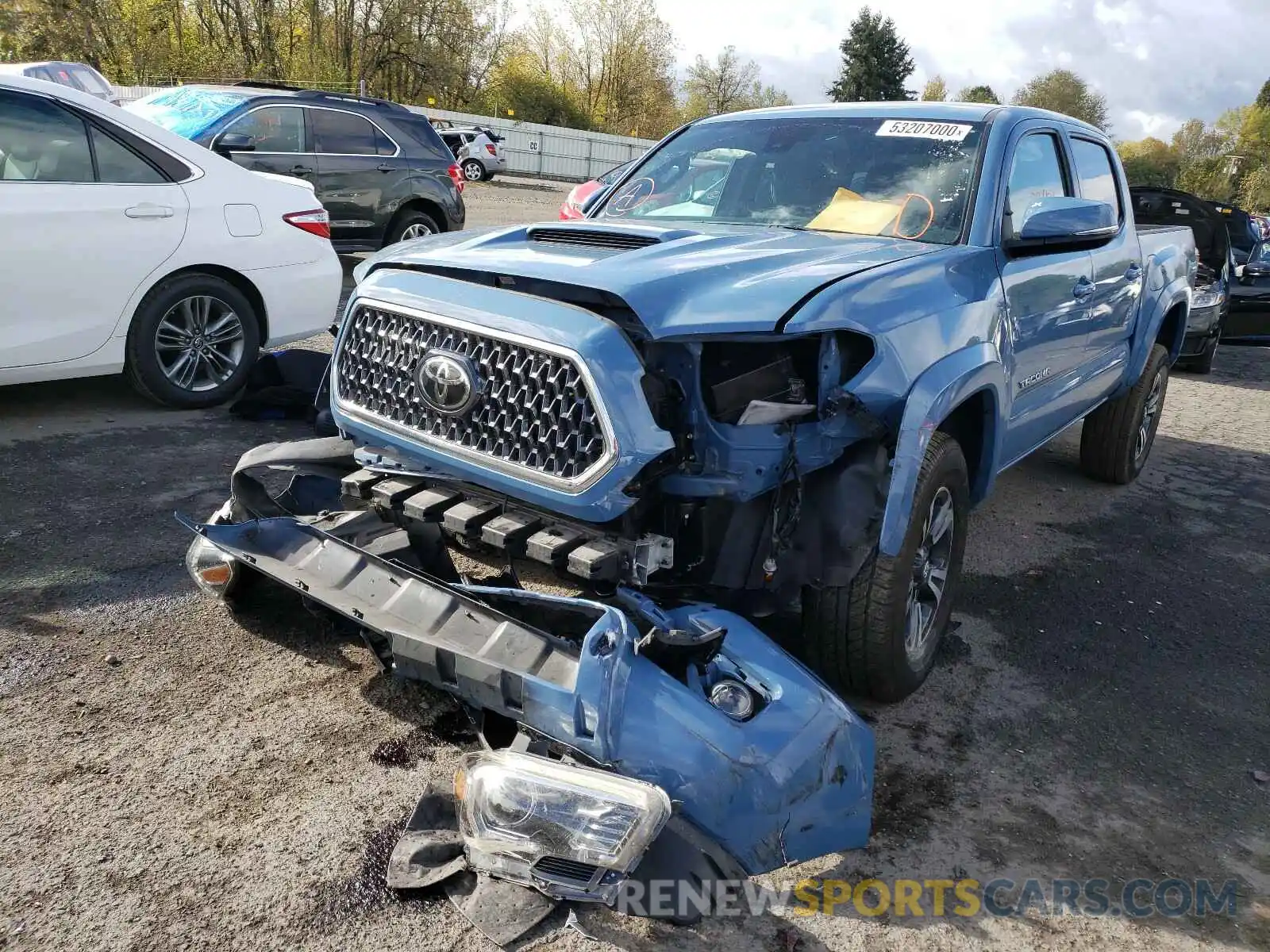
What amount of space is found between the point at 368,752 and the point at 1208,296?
10.1m

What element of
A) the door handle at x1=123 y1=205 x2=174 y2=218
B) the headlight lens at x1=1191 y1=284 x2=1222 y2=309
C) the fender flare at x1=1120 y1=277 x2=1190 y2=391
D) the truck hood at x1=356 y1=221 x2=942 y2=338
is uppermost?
the truck hood at x1=356 y1=221 x2=942 y2=338

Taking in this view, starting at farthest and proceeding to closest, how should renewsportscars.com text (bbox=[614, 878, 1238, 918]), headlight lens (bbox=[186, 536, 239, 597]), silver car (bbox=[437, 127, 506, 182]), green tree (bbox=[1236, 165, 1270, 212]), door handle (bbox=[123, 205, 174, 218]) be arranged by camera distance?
green tree (bbox=[1236, 165, 1270, 212])
silver car (bbox=[437, 127, 506, 182])
door handle (bbox=[123, 205, 174, 218])
headlight lens (bbox=[186, 536, 239, 597])
renewsportscars.com text (bbox=[614, 878, 1238, 918])

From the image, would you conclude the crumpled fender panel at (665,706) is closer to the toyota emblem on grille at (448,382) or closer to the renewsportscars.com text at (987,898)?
the renewsportscars.com text at (987,898)

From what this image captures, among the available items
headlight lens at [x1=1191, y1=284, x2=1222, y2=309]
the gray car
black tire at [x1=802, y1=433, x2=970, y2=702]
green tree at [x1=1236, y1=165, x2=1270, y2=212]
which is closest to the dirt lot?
black tire at [x1=802, y1=433, x2=970, y2=702]

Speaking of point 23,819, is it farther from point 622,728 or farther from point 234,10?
point 234,10

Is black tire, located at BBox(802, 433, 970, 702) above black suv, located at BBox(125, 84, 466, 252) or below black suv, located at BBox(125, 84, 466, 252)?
below

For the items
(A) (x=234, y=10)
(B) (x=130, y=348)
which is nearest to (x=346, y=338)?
(B) (x=130, y=348)

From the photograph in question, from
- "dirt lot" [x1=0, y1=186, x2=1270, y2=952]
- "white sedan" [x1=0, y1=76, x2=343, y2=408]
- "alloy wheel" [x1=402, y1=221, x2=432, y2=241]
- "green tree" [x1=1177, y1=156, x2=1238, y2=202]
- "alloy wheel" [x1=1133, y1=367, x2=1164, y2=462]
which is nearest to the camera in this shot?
"dirt lot" [x1=0, y1=186, x2=1270, y2=952]

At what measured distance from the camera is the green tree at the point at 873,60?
63969 millimetres

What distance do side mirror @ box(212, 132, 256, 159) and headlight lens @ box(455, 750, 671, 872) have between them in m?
8.69

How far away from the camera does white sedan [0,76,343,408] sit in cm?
503

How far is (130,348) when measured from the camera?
5.52 metres

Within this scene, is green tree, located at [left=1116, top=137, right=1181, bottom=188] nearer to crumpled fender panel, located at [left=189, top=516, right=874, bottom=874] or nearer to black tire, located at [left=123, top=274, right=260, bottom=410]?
black tire, located at [left=123, top=274, right=260, bottom=410]

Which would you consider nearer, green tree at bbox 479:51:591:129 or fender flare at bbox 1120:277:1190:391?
fender flare at bbox 1120:277:1190:391
